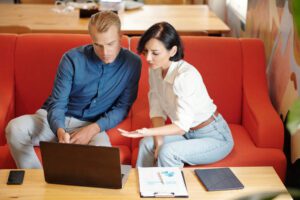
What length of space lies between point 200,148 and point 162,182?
0.42 meters

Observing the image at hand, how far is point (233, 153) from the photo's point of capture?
2367 millimetres

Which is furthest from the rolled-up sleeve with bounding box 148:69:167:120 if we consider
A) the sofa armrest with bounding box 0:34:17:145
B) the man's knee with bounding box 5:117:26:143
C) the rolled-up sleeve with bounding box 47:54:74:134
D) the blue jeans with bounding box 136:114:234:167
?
the sofa armrest with bounding box 0:34:17:145

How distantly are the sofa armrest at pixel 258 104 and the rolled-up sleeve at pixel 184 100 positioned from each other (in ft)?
1.61

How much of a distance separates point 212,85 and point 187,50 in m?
0.25

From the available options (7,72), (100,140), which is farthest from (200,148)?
(7,72)

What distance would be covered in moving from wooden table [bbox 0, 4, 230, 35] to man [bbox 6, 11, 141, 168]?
1.05 meters

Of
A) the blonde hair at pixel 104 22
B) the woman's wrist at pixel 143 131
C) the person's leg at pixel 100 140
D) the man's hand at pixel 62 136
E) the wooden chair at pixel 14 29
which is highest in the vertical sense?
the blonde hair at pixel 104 22

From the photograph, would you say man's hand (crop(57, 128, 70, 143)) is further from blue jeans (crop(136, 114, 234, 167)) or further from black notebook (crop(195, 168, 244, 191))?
A: black notebook (crop(195, 168, 244, 191))

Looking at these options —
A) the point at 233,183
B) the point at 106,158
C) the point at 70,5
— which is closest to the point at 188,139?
the point at 233,183

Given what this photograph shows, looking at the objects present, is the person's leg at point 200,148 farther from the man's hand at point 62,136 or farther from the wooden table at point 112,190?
the man's hand at point 62,136

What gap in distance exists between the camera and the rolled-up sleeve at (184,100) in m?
2.12

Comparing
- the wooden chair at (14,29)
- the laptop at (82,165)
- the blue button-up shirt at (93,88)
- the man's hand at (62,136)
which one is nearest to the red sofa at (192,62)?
the blue button-up shirt at (93,88)

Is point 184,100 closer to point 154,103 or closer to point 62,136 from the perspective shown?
point 154,103

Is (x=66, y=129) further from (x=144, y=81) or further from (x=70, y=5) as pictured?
(x=70, y=5)
